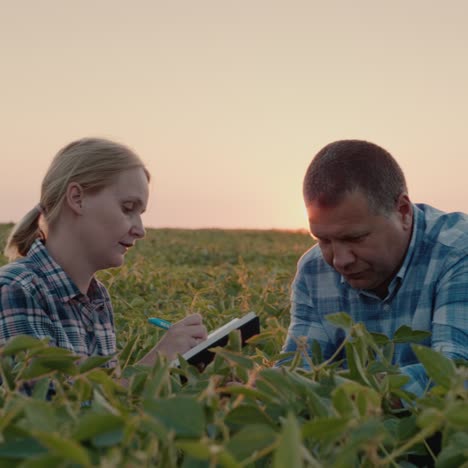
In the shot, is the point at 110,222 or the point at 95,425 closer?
the point at 95,425

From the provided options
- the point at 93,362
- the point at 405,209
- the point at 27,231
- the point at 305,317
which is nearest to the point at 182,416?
the point at 93,362

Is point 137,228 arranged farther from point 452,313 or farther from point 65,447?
point 65,447

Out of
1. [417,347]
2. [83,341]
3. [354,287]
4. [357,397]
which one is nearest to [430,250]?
[354,287]

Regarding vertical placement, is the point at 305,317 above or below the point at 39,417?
below

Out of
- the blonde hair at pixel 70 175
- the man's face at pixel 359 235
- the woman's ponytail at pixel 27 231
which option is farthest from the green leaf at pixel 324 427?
the woman's ponytail at pixel 27 231

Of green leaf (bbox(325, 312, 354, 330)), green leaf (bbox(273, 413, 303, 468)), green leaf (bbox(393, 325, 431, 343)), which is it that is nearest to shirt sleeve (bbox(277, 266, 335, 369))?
green leaf (bbox(393, 325, 431, 343))

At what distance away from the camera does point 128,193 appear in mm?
2758

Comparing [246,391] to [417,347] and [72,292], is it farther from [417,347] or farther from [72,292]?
[72,292]

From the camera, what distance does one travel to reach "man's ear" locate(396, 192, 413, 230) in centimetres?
243

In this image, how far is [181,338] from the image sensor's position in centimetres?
241

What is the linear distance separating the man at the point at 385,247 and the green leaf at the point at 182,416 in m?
1.45

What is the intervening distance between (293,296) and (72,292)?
34.1 inches

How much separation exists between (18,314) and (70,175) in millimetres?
646

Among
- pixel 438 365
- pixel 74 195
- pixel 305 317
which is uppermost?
pixel 438 365
